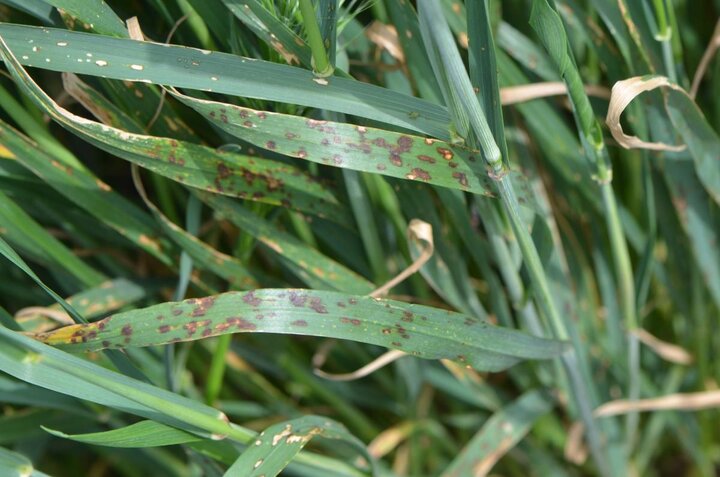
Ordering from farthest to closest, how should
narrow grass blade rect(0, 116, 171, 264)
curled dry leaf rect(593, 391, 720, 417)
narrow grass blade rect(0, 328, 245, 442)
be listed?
curled dry leaf rect(593, 391, 720, 417)
narrow grass blade rect(0, 116, 171, 264)
narrow grass blade rect(0, 328, 245, 442)

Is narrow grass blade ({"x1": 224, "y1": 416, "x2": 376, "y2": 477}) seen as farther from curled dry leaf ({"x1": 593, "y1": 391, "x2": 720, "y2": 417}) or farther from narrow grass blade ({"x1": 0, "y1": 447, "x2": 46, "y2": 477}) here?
curled dry leaf ({"x1": 593, "y1": 391, "x2": 720, "y2": 417})

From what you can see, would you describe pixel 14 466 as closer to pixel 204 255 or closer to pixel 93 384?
→ pixel 93 384

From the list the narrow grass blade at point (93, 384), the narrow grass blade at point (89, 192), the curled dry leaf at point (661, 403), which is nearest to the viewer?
the narrow grass blade at point (93, 384)

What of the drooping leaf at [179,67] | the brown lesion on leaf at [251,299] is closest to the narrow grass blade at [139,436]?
the brown lesion on leaf at [251,299]

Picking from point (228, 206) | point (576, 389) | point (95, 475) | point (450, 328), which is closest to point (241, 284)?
point (228, 206)

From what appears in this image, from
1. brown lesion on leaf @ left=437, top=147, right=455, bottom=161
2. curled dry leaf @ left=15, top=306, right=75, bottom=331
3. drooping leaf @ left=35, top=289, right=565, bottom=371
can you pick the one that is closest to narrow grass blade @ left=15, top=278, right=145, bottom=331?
curled dry leaf @ left=15, top=306, right=75, bottom=331

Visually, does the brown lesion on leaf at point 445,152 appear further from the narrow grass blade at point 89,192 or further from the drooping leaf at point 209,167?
the narrow grass blade at point 89,192

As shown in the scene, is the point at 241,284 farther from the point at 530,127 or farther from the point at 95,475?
the point at 95,475

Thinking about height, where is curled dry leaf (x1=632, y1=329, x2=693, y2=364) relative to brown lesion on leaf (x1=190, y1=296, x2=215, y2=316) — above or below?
below
